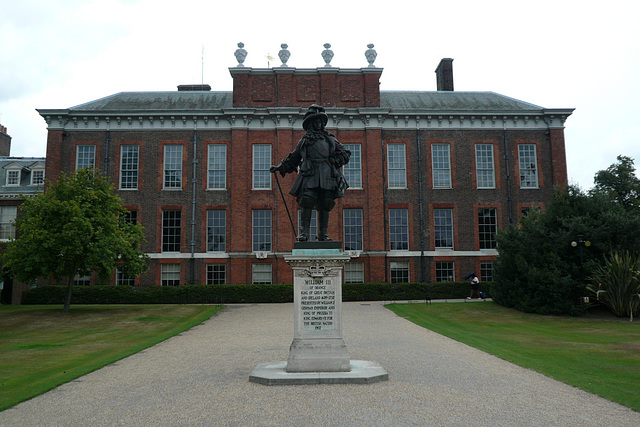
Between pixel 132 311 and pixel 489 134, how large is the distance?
25225mm

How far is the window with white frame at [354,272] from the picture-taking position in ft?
105

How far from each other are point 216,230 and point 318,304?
79.7 ft

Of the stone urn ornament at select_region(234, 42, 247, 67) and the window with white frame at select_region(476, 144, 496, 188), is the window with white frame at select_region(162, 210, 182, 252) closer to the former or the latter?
the stone urn ornament at select_region(234, 42, 247, 67)

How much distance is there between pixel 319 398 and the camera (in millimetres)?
7426

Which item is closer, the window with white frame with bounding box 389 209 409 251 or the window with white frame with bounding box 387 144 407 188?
the window with white frame with bounding box 389 209 409 251

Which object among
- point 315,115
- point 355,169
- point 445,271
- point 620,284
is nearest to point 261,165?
point 355,169

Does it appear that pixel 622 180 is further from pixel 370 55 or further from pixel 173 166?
pixel 173 166

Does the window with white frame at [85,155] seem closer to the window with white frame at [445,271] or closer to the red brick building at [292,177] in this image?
the red brick building at [292,177]

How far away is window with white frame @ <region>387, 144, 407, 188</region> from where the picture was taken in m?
33.3

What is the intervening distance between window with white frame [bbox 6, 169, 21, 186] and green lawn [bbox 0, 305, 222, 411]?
15.1 m

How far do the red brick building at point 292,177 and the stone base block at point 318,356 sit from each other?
74.3 ft

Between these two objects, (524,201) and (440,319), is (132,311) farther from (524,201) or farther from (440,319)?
(524,201)

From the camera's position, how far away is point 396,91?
123 feet

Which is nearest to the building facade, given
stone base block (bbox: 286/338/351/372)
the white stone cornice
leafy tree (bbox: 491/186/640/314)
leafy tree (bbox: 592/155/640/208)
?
the white stone cornice
